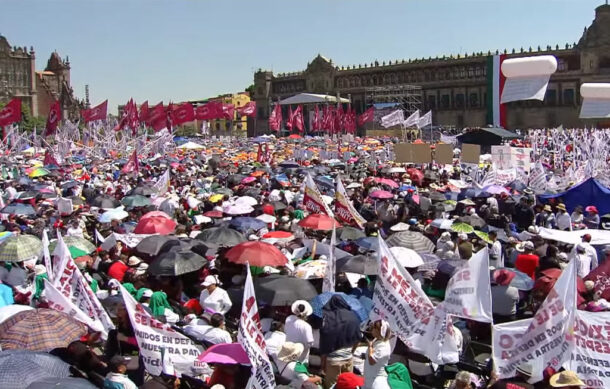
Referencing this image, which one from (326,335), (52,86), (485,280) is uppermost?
(52,86)

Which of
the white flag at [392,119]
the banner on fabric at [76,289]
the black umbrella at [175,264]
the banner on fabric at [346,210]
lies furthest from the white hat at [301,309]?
the white flag at [392,119]

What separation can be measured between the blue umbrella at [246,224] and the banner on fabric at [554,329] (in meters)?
6.99

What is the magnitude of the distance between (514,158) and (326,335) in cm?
1373

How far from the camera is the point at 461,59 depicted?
7450 centimetres

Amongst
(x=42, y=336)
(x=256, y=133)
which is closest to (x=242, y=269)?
(x=42, y=336)

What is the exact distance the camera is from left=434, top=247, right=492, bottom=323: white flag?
5.85 meters

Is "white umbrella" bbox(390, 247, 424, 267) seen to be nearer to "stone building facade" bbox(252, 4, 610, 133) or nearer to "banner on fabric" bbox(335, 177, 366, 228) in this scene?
"banner on fabric" bbox(335, 177, 366, 228)

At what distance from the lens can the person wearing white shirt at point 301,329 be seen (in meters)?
6.50

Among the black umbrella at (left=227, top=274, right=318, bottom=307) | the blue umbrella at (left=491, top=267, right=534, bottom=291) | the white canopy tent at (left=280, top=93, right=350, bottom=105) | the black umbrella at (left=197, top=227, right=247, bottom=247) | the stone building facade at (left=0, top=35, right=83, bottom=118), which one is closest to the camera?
the black umbrella at (left=227, top=274, right=318, bottom=307)

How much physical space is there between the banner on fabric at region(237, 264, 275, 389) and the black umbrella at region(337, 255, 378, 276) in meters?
3.14

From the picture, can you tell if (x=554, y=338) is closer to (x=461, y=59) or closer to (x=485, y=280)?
(x=485, y=280)

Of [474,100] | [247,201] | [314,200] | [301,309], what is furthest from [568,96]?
[301,309]

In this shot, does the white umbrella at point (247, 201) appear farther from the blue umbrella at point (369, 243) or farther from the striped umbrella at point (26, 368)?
the striped umbrella at point (26, 368)

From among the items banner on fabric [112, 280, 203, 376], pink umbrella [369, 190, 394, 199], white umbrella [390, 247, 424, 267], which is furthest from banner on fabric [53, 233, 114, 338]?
pink umbrella [369, 190, 394, 199]
